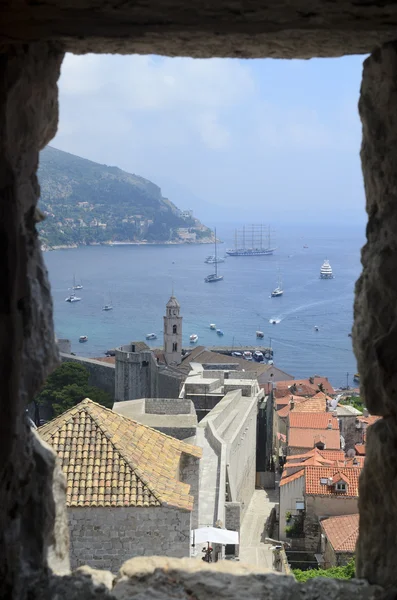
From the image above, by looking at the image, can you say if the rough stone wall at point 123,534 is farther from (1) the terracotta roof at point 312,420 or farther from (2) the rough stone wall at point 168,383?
(2) the rough stone wall at point 168,383

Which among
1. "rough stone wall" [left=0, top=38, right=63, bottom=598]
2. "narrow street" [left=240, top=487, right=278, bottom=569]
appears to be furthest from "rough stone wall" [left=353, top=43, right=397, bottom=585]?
"narrow street" [left=240, top=487, right=278, bottom=569]

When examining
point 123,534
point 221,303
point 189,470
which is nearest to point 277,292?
point 221,303

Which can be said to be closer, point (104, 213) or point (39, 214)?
point (39, 214)

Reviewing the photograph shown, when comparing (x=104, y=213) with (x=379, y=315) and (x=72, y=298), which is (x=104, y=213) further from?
(x=379, y=315)

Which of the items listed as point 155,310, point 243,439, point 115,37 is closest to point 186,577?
point 115,37

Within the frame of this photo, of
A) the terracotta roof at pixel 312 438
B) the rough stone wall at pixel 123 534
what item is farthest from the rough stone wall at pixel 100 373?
the rough stone wall at pixel 123 534

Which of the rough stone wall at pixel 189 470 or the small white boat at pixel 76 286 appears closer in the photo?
the rough stone wall at pixel 189 470
